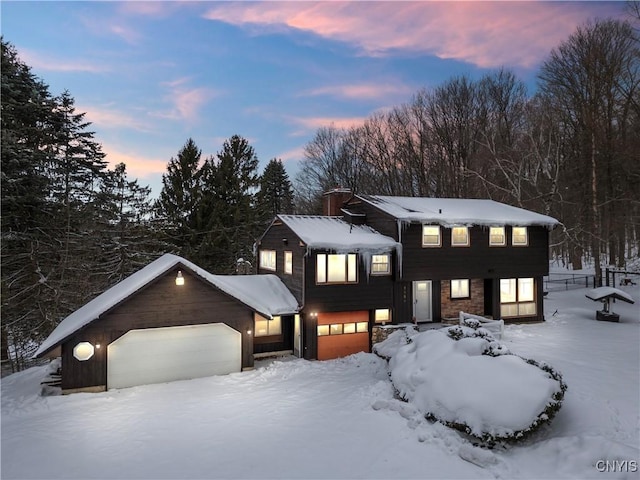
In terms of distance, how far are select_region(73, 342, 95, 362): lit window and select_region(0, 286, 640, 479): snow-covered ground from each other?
4.07 ft

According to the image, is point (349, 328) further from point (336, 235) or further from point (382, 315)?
point (336, 235)

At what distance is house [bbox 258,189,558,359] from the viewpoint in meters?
17.0

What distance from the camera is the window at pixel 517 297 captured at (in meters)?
20.7

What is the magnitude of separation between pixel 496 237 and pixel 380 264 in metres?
7.15

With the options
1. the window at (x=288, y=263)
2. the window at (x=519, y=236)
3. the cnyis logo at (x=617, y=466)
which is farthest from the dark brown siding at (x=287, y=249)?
the window at (x=519, y=236)

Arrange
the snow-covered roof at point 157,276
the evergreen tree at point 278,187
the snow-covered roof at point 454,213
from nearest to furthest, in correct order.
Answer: the snow-covered roof at point 157,276 < the snow-covered roof at point 454,213 < the evergreen tree at point 278,187

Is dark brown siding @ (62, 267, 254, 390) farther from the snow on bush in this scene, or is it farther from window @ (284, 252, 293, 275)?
the snow on bush

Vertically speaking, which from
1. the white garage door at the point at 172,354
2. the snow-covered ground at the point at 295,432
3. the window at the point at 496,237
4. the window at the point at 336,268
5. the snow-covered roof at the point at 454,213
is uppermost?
the snow-covered roof at the point at 454,213

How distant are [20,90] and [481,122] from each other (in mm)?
34811

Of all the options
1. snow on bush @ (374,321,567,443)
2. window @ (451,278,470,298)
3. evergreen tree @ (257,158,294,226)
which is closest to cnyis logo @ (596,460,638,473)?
snow on bush @ (374,321,567,443)

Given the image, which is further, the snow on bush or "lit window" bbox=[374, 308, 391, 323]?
"lit window" bbox=[374, 308, 391, 323]

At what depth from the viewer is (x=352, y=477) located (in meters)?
8.09

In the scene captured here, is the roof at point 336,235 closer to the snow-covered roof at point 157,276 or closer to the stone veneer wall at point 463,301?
the snow-covered roof at point 157,276

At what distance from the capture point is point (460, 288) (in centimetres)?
2044
